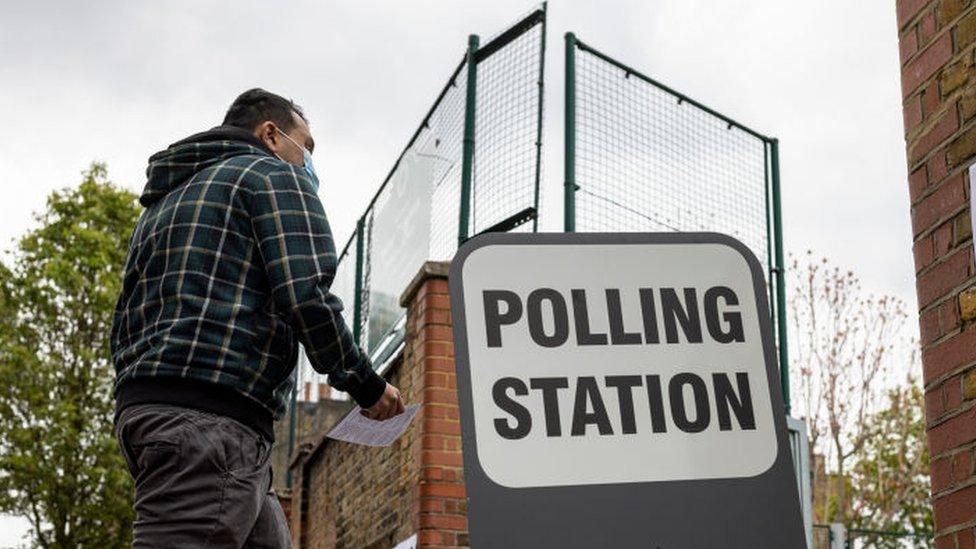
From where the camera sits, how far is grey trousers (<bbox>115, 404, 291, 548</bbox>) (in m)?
2.86

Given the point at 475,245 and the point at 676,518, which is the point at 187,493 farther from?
the point at 676,518

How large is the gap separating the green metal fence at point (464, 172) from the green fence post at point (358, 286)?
161mm

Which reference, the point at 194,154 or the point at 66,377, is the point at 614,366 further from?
the point at 66,377

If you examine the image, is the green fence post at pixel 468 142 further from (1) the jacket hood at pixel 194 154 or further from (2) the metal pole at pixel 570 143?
(1) the jacket hood at pixel 194 154

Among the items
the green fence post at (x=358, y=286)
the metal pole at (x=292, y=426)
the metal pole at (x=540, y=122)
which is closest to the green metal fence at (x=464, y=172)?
the metal pole at (x=540, y=122)

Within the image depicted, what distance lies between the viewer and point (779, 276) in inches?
357

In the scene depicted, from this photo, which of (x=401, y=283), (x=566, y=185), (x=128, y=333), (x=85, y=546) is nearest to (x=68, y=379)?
(x=85, y=546)

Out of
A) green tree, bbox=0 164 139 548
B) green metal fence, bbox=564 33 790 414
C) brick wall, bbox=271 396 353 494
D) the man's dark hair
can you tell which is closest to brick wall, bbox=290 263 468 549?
green metal fence, bbox=564 33 790 414

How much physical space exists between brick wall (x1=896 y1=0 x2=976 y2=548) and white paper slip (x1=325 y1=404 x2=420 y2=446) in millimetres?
1421

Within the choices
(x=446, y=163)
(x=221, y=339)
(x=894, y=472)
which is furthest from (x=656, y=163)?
(x=894, y=472)

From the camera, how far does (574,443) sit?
2854mm

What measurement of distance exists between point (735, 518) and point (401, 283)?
20.5ft

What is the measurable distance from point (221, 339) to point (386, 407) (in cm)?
48

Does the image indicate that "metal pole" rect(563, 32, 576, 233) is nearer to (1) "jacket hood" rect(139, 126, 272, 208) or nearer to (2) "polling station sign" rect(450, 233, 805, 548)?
(1) "jacket hood" rect(139, 126, 272, 208)
